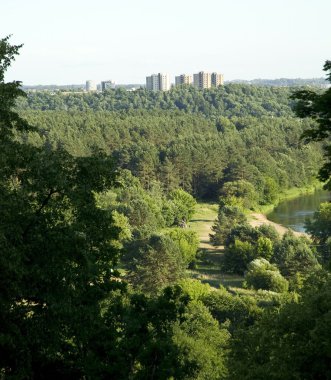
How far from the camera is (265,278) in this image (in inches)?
1483

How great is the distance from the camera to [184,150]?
8212 cm

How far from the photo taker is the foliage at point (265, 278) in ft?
121

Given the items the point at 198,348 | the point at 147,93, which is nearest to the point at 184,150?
the point at 198,348

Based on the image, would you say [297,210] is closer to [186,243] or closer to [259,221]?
[259,221]

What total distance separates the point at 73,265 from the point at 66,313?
101cm

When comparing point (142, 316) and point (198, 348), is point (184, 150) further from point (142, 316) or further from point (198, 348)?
point (142, 316)

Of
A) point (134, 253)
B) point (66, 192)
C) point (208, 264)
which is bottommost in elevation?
point (208, 264)

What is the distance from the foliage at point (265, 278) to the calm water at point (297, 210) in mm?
23942

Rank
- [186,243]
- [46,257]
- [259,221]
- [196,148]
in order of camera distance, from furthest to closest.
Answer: [196,148] < [259,221] < [186,243] < [46,257]


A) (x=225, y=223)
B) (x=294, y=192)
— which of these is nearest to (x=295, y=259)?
(x=225, y=223)

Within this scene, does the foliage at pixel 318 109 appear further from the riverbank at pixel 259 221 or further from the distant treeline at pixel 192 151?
the distant treeline at pixel 192 151

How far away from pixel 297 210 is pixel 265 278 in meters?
39.6

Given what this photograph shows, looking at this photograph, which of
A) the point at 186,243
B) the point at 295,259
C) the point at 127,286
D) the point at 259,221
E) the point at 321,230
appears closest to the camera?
the point at 127,286

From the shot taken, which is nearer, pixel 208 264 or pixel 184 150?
pixel 208 264
